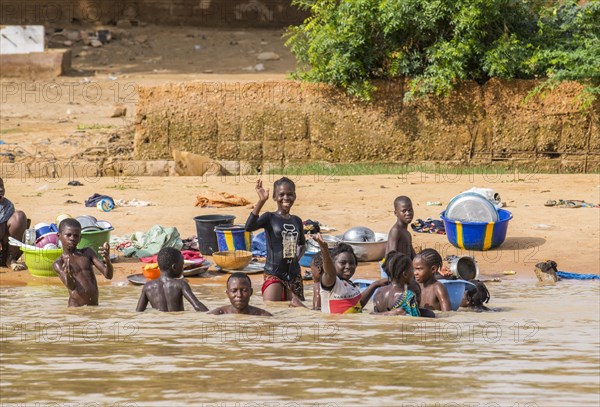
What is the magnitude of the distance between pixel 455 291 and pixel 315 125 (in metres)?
7.54

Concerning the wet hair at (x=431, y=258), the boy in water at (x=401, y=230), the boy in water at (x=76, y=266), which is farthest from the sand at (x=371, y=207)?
the wet hair at (x=431, y=258)

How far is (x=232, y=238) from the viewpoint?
10.8 metres

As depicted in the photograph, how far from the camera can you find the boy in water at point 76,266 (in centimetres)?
834

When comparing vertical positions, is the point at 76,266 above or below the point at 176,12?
below

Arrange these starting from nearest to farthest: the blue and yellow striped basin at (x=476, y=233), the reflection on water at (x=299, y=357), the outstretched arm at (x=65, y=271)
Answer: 1. the reflection on water at (x=299, y=357)
2. the outstretched arm at (x=65, y=271)
3. the blue and yellow striped basin at (x=476, y=233)

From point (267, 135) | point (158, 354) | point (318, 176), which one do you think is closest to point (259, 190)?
point (158, 354)

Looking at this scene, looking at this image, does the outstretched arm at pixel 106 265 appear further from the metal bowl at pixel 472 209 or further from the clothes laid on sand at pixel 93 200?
the clothes laid on sand at pixel 93 200

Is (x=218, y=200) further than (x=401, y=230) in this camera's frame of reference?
Yes

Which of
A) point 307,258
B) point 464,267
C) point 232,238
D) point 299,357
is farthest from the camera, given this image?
point 232,238

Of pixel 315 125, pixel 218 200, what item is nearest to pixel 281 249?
pixel 218 200

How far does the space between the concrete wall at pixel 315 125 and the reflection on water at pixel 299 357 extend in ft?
22.6

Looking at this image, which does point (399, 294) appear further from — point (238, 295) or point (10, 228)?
point (10, 228)

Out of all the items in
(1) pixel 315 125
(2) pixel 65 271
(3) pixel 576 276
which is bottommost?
(3) pixel 576 276

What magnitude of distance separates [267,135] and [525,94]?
373cm
